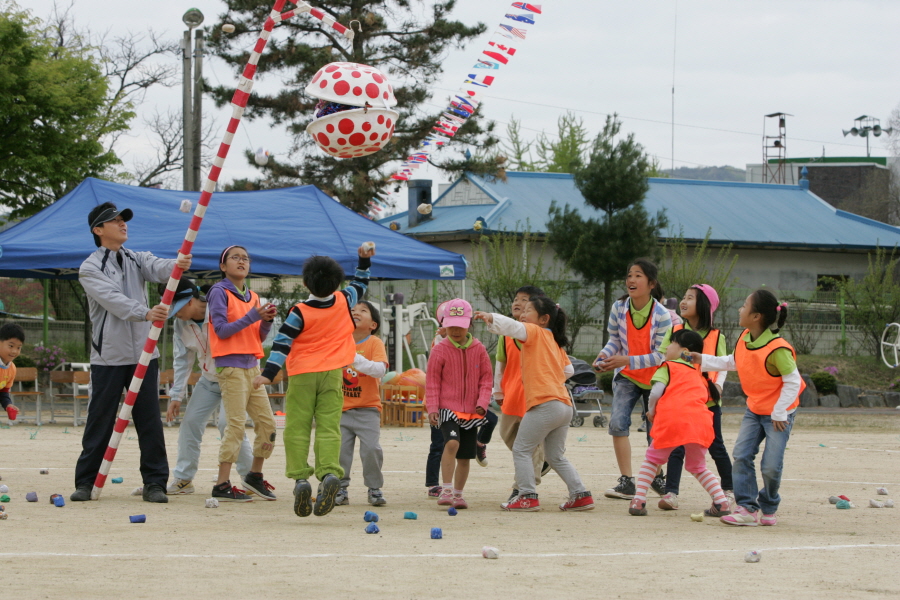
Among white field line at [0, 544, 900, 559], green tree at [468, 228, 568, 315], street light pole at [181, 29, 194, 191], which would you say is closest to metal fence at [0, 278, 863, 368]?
green tree at [468, 228, 568, 315]

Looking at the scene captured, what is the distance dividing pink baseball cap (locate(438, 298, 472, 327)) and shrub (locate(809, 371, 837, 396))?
60.6 feet

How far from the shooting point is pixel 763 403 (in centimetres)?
667

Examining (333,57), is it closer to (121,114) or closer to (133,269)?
(121,114)

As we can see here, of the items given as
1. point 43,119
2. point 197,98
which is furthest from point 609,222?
point 43,119

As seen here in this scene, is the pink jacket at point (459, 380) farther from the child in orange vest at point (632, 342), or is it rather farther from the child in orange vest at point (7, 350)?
the child in orange vest at point (7, 350)

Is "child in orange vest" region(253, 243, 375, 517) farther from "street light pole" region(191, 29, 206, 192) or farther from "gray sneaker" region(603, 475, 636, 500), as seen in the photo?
"street light pole" region(191, 29, 206, 192)

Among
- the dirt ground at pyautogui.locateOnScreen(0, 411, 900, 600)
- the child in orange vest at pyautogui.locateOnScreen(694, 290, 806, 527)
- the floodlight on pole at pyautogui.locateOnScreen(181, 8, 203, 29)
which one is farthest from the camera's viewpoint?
the floodlight on pole at pyautogui.locateOnScreen(181, 8, 203, 29)

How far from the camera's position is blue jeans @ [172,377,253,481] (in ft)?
25.5

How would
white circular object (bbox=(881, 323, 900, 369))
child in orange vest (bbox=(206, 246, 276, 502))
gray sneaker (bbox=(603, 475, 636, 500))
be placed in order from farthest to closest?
white circular object (bbox=(881, 323, 900, 369)), gray sneaker (bbox=(603, 475, 636, 500)), child in orange vest (bbox=(206, 246, 276, 502))

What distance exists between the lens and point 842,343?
26547 mm

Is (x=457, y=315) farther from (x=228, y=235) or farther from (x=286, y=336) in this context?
(x=228, y=235)

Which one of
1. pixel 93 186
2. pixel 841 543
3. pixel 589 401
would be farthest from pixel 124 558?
pixel 589 401

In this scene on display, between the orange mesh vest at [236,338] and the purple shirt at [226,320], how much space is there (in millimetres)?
38

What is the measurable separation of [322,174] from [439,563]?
2233 centimetres
